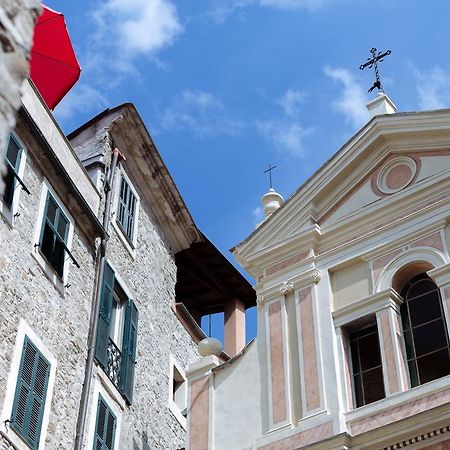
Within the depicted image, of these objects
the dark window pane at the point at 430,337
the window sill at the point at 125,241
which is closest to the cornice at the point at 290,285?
the dark window pane at the point at 430,337

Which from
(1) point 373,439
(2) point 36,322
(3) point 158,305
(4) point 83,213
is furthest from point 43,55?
(1) point 373,439

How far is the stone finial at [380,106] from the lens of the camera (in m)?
15.2

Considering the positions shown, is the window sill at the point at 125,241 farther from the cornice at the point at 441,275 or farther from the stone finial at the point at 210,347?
the cornice at the point at 441,275

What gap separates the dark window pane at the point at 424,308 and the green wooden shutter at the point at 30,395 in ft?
17.4

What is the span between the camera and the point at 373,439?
11.3 m

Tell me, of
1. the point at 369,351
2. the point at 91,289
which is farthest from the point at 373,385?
the point at 91,289

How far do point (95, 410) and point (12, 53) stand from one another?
11833mm

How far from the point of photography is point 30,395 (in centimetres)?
1332

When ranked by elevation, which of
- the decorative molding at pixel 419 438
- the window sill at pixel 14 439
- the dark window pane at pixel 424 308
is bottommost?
the decorative molding at pixel 419 438

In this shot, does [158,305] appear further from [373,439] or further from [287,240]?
[373,439]

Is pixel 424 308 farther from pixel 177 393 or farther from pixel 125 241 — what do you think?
pixel 177 393

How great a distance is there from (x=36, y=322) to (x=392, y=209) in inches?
213

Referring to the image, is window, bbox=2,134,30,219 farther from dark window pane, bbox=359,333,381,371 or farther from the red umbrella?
dark window pane, bbox=359,333,381,371

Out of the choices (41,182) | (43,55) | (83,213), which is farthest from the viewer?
(43,55)
